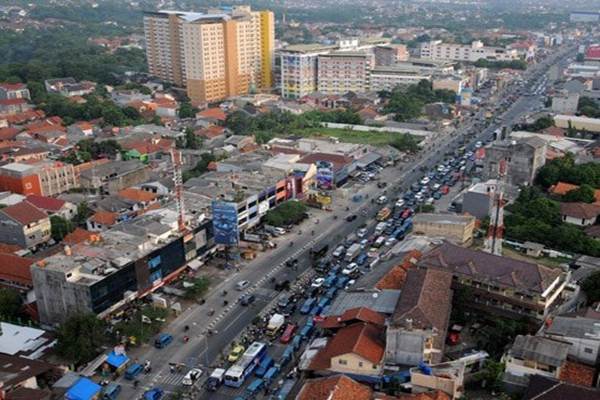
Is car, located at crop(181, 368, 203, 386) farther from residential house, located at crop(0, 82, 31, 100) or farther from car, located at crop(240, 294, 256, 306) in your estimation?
residential house, located at crop(0, 82, 31, 100)

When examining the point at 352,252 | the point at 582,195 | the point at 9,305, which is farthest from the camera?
the point at 582,195

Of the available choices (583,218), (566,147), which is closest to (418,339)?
(583,218)

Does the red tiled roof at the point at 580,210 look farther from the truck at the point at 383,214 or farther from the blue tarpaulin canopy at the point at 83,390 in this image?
the blue tarpaulin canopy at the point at 83,390

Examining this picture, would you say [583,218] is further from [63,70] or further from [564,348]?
[63,70]

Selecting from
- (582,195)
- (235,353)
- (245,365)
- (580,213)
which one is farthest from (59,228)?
(582,195)

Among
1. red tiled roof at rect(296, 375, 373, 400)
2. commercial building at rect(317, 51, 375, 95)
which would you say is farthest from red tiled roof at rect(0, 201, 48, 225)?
commercial building at rect(317, 51, 375, 95)

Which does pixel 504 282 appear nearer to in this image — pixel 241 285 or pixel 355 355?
pixel 355 355

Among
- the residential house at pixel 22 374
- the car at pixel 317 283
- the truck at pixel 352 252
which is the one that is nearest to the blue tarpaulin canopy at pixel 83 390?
the residential house at pixel 22 374
